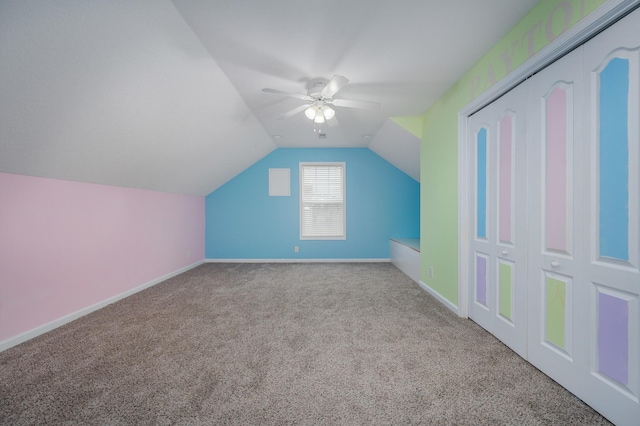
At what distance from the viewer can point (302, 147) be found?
5383mm

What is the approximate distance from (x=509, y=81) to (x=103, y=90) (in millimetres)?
3120

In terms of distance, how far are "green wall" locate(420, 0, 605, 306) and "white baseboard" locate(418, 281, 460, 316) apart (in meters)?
0.04

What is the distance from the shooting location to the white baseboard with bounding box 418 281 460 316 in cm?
270

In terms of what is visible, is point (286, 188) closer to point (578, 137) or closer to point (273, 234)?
point (273, 234)

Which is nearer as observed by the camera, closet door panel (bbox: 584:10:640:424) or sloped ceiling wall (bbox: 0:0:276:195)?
closet door panel (bbox: 584:10:640:424)

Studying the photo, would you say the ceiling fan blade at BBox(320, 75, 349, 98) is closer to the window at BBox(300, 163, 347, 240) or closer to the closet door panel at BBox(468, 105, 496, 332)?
the closet door panel at BBox(468, 105, 496, 332)

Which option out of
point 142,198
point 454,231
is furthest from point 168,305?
point 454,231

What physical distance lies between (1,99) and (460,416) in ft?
10.7

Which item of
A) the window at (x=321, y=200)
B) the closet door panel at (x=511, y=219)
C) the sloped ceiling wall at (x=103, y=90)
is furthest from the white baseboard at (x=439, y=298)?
the sloped ceiling wall at (x=103, y=90)

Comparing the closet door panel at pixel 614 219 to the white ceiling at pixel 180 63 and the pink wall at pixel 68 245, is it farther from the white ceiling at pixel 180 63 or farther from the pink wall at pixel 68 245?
the pink wall at pixel 68 245

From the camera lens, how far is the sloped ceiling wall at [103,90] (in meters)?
1.51

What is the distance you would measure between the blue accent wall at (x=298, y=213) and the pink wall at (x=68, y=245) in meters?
1.49

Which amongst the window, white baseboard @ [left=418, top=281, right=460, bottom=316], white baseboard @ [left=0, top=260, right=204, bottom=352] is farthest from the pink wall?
white baseboard @ [left=418, top=281, right=460, bottom=316]

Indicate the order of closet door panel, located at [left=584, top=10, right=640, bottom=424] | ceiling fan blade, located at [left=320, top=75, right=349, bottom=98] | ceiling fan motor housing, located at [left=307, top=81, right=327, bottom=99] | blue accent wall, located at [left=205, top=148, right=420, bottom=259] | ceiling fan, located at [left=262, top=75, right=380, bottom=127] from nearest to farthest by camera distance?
closet door panel, located at [left=584, top=10, right=640, bottom=424]
ceiling fan blade, located at [left=320, top=75, right=349, bottom=98]
ceiling fan, located at [left=262, top=75, right=380, bottom=127]
ceiling fan motor housing, located at [left=307, top=81, right=327, bottom=99]
blue accent wall, located at [left=205, top=148, right=420, bottom=259]
